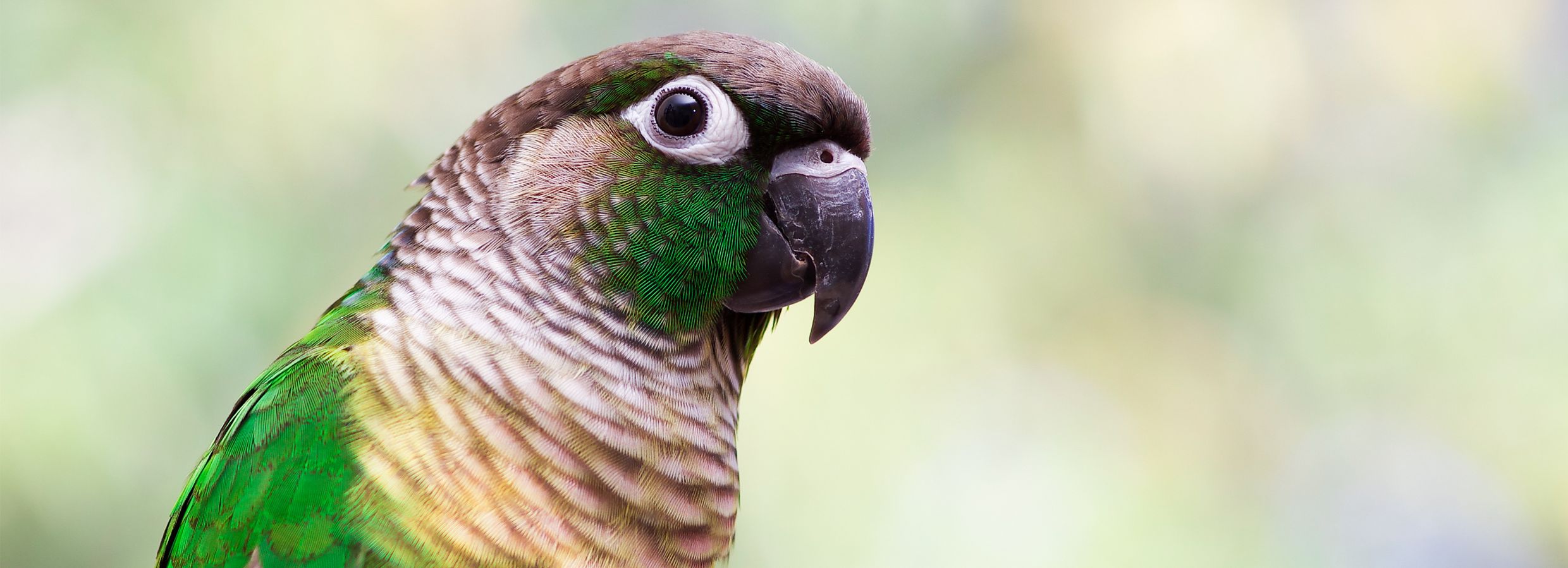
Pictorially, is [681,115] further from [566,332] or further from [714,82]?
[566,332]

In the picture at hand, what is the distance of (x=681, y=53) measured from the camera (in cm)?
131

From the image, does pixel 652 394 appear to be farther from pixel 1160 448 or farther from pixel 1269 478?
pixel 1269 478

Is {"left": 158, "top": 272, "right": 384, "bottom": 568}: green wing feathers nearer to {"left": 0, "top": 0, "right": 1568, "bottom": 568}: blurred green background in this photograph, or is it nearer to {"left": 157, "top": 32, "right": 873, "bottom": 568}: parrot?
{"left": 157, "top": 32, "right": 873, "bottom": 568}: parrot

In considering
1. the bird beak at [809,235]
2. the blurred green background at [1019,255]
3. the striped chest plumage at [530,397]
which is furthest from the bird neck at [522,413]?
the blurred green background at [1019,255]

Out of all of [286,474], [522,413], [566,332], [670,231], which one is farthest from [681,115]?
[286,474]

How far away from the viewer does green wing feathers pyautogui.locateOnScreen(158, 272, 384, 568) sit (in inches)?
44.4

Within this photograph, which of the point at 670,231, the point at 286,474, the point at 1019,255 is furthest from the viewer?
the point at 1019,255

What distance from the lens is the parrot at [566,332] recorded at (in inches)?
45.0

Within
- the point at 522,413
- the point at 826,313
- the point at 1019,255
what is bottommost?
the point at 826,313

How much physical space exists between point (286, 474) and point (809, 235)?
0.70 metres

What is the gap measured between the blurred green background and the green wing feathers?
1.57m

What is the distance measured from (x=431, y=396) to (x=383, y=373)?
74 millimetres

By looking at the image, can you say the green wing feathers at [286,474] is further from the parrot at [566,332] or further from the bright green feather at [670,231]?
the bright green feather at [670,231]

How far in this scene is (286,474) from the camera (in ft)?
3.81
